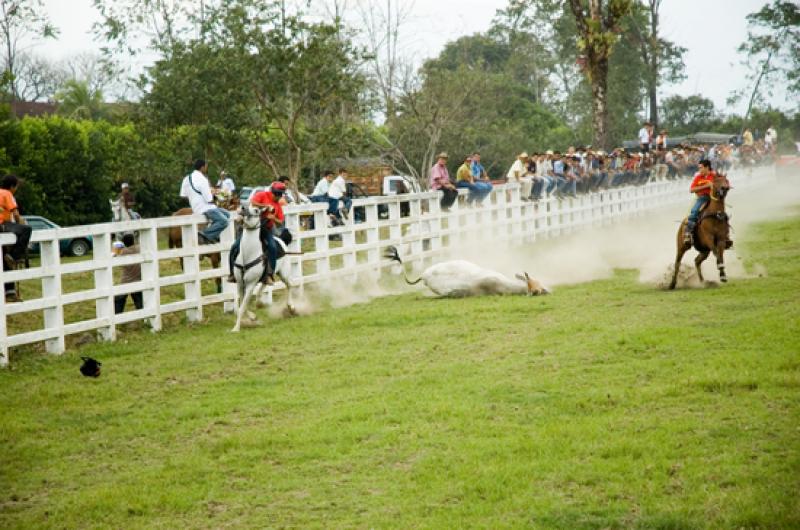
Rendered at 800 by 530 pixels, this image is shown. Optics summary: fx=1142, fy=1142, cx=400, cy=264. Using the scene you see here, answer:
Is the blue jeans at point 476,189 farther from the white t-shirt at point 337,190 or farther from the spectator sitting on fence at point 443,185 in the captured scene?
the white t-shirt at point 337,190

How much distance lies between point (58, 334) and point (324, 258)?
700 centimetres

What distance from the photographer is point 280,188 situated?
17109 millimetres

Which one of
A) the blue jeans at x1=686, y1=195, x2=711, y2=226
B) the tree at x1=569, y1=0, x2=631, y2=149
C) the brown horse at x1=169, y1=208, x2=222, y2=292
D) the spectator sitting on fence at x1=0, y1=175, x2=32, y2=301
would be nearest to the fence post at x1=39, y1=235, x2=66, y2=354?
the spectator sitting on fence at x1=0, y1=175, x2=32, y2=301

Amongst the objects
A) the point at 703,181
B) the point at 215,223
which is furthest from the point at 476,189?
the point at 215,223

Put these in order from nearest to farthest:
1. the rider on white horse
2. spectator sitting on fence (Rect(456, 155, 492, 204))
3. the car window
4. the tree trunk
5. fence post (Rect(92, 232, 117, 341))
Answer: fence post (Rect(92, 232, 117, 341)) < the rider on white horse < spectator sitting on fence (Rect(456, 155, 492, 204)) < the car window < the tree trunk

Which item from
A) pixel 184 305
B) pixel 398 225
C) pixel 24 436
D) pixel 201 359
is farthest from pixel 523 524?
pixel 398 225

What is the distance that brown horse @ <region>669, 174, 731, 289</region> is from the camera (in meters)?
17.7

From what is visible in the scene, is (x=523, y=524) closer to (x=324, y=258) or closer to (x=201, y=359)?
(x=201, y=359)

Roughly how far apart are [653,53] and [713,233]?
6087 cm

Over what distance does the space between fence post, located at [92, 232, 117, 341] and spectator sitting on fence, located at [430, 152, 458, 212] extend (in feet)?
38.4

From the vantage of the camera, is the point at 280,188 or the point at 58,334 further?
the point at 280,188

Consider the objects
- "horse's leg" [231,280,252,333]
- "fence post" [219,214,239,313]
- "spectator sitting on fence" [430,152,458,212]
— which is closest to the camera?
"horse's leg" [231,280,252,333]

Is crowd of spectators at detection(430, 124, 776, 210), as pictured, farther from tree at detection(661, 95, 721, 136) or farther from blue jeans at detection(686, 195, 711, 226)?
tree at detection(661, 95, 721, 136)

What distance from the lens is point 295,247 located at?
19.9m
